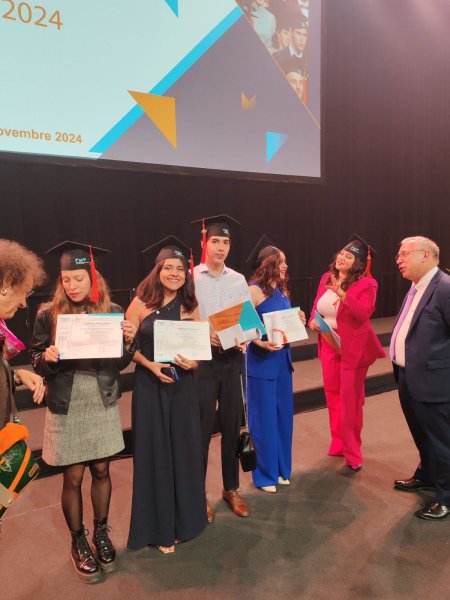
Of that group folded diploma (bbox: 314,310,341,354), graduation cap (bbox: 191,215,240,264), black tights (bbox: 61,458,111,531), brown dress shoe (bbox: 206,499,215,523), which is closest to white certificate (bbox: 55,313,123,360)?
black tights (bbox: 61,458,111,531)

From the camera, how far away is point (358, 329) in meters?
2.99

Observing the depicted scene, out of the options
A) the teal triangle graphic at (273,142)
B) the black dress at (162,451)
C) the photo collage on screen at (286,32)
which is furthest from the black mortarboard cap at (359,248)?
the photo collage on screen at (286,32)

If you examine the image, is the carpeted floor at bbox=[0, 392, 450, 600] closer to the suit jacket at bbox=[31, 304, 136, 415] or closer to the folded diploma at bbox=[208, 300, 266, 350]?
the suit jacket at bbox=[31, 304, 136, 415]

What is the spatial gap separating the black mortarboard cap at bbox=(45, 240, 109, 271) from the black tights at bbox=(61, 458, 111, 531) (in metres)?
0.89

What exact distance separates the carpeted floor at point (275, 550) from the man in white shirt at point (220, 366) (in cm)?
27

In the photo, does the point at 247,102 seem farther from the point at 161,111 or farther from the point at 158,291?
the point at 158,291

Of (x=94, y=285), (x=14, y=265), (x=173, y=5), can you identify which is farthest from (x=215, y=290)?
(x=173, y=5)

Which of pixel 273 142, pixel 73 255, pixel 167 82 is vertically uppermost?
pixel 167 82

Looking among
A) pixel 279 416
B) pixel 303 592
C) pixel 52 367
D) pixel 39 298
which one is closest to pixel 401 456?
pixel 279 416

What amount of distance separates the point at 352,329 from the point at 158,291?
147 centimetres

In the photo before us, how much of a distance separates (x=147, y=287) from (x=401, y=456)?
2.37 m

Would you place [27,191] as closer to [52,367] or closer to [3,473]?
[52,367]

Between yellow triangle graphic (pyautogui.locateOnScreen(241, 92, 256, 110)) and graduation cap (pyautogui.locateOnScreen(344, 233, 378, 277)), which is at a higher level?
yellow triangle graphic (pyautogui.locateOnScreen(241, 92, 256, 110))

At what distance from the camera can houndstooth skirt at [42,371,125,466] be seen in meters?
1.92
